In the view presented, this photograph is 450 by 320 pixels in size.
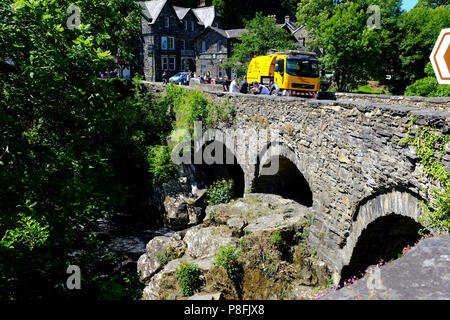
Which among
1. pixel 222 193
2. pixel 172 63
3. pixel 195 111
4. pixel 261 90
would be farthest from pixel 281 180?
pixel 172 63

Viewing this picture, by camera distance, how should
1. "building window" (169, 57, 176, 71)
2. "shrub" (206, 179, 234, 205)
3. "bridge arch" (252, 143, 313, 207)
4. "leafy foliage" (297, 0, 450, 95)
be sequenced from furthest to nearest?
"building window" (169, 57, 176, 71)
"leafy foliage" (297, 0, 450, 95)
"shrub" (206, 179, 234, 205)
"bridge arch" (252, 143, 313, 207)

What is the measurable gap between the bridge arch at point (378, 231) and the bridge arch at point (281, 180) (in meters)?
4.02

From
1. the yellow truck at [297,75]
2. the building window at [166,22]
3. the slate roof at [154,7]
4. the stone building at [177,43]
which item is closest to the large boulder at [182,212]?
the yellow truck at [297,75]

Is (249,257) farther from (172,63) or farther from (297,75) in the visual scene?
(172,63)

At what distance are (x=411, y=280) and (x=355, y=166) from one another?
531 cm

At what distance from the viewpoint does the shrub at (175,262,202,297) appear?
8180mm

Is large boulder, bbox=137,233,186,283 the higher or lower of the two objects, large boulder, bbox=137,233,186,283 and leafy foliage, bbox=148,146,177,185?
the lower

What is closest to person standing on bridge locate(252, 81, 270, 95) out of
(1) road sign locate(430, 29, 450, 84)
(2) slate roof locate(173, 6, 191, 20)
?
(1) road sign locate(430, 29, 450, 84)

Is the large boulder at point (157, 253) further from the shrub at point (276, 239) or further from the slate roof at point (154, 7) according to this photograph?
the slate roof at point (154, 7)

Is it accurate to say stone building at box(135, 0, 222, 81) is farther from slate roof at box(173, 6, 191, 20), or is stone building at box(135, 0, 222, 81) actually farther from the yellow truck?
the yellow truck

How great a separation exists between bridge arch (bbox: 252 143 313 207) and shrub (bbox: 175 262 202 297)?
443 centimetres

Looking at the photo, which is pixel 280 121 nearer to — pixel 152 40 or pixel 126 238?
pixel 126 238

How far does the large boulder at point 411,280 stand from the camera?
1760 mm
